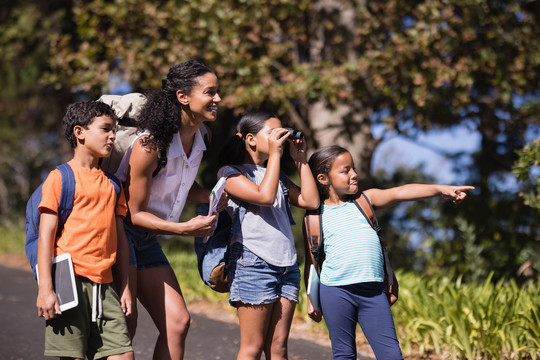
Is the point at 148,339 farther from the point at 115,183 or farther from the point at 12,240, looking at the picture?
the point at 12,240

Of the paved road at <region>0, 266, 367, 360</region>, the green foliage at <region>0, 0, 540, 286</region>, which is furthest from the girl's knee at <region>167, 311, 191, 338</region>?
the green foliage at <region>0, 0, 540, 286</region>

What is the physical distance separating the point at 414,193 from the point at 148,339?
3.39 m

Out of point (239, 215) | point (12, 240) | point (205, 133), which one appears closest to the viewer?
point (239, 215)

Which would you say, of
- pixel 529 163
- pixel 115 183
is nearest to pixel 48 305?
pixel 115 183

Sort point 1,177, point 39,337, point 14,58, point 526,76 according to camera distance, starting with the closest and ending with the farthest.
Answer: point 39,337
point 526,76
point 14,58
point 1,177

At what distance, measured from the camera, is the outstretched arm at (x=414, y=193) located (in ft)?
10.2

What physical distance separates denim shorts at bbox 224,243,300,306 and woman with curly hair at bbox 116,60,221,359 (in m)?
0.22

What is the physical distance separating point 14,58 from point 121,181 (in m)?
13.0

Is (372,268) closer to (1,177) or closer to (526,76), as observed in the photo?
(526,76)

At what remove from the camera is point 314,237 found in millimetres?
3297

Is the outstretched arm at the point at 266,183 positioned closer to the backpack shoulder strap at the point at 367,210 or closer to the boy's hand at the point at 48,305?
the backpack shoulder strap at the point at 367,210

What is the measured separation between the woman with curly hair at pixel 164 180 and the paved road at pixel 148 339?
80.3 inches

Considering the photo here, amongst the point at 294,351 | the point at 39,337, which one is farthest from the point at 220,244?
the point at 39,337

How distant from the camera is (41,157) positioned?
23.0 m
